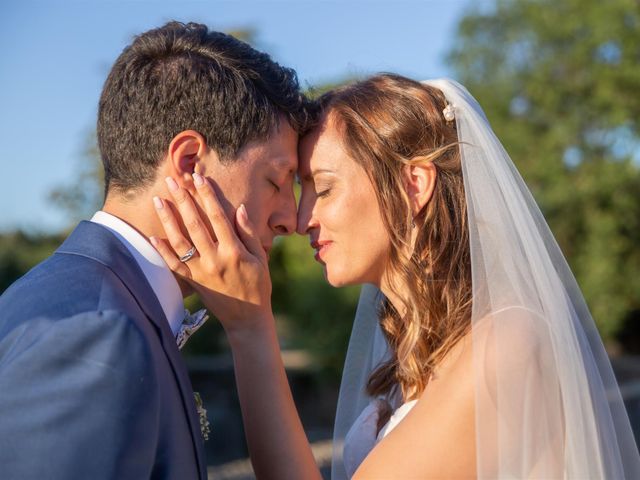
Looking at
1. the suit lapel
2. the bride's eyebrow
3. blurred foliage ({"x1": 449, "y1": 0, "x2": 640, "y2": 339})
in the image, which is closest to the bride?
the bride's eyebrow

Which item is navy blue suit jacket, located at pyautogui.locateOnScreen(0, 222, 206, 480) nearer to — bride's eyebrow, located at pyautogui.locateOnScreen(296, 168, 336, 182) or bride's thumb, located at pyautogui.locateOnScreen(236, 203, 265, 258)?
bride's thumb, located at pyautogui.locateOnScreen(236, 203, 265, 258)

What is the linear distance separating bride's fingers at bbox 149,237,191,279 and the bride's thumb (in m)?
0.26

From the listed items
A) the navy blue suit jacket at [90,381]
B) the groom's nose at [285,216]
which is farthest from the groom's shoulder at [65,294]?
the groom's nose at [285,216]

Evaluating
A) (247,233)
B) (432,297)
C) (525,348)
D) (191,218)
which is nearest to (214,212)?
(191,218)

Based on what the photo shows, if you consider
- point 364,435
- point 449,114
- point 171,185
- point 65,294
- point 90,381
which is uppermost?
point 449,114

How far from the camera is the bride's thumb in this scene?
9.12 feet

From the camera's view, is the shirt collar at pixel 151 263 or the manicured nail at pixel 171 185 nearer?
the shirt collar at pixel 151 263

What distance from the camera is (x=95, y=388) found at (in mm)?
1925

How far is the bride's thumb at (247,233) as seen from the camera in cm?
278

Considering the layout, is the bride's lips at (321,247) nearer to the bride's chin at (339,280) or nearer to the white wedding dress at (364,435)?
the bride's chin at (339,280)

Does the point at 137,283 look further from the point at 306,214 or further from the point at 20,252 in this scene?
the point at 20,252

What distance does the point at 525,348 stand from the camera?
260 centimetres

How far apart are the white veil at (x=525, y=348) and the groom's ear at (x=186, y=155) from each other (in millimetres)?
1027

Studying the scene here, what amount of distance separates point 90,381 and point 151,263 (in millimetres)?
646
